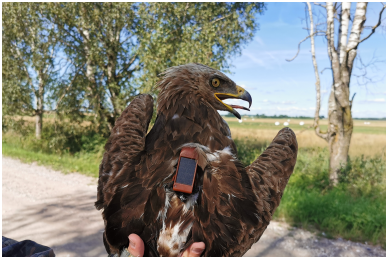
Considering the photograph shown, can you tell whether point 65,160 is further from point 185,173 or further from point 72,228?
point 185,173

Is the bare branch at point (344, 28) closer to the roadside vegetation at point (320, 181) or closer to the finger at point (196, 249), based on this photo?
the roadside vegetation at point (320, 181)

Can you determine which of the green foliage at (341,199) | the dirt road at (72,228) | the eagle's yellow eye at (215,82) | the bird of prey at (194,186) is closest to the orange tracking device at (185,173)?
the bird of prey at (194,186)

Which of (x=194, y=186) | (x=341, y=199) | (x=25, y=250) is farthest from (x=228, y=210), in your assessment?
(x=341, y=199)

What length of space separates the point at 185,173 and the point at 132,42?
11.0 meters

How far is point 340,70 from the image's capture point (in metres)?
7.52

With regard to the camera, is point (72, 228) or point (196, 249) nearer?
point (196, 249)

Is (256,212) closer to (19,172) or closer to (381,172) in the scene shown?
(381,172)

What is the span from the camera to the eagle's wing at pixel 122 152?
180cm

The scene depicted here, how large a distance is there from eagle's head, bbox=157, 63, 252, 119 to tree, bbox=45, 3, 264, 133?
5.64 meters

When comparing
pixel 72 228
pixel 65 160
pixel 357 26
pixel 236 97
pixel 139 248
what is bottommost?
pixel 72 228

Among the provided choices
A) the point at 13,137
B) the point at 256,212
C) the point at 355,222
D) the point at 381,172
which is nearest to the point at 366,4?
the point at 381,172

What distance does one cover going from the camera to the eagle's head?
1.89 meters

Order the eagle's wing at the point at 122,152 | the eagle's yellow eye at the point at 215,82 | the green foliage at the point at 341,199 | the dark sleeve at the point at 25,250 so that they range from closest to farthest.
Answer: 1. the eagle's wing at the point at 122,152
2. the eagle's yellow eye at the point at 215,82
3. the dark sleeve at the point at 25,250
4. the green foliage at the point at 341,199

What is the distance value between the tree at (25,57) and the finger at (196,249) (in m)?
12.1
